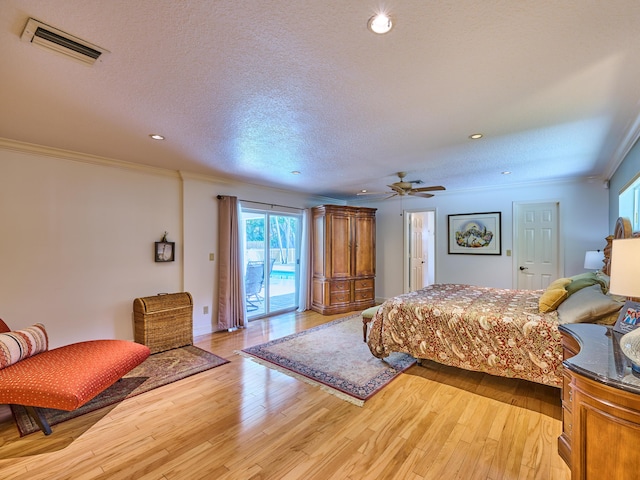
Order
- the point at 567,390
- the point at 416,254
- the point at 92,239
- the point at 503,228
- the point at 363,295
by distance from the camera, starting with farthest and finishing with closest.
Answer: the point at 416,254
the point at 363,295
the point at 503,228
the point at 92,239
the point at 567,390

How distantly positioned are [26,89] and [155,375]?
2.61 metres

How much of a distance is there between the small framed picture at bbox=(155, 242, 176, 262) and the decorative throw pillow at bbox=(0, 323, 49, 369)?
1521 mm

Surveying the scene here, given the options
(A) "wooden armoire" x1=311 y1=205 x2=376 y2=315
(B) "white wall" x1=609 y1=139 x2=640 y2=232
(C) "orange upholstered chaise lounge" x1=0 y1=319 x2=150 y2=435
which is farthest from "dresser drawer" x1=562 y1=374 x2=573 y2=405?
(A) "wooden armoire" x1=311 y1=205 x2=376 y2=315

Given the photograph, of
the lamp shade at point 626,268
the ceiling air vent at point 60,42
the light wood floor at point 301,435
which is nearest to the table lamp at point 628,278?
the lamp shade at point 626,268

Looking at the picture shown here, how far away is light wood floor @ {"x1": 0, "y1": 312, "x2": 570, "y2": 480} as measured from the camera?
1.79 metres

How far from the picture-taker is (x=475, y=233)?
537 centimetres

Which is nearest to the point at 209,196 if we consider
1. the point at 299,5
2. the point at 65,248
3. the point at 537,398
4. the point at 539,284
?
the point at 65,248

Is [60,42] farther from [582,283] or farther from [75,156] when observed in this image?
[582,283]

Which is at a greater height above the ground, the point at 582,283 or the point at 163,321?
the point at 582,283

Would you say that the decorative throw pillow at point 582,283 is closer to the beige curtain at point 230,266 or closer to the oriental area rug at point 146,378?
the oriental area rug at point 146,378

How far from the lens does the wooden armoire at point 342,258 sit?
18.6ft

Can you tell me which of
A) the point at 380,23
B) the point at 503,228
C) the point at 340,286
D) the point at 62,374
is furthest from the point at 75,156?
the point at 503,228

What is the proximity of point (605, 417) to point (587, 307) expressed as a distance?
52.5 inches

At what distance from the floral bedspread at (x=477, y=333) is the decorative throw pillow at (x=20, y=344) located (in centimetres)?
305
